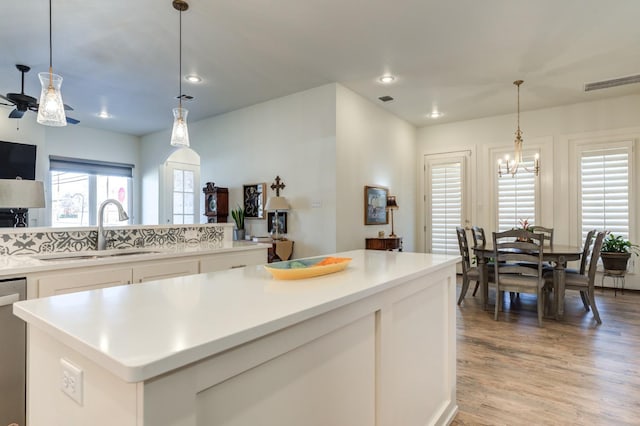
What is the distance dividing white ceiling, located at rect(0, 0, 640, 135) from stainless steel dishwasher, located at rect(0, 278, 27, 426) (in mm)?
2494

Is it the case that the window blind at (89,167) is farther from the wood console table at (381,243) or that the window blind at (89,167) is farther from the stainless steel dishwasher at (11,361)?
the stainless steel dishwasher at (11,361)

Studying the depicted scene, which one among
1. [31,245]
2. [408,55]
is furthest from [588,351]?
[31,245]

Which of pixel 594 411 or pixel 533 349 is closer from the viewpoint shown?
pixel 594 411

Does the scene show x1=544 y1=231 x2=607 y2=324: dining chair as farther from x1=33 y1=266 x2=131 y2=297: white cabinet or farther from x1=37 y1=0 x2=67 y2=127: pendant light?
x1=37 y1=0 x2=67 y2=127: pendant light

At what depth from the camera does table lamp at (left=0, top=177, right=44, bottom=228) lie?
2.27 metres

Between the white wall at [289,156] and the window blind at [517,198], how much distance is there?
131 inches

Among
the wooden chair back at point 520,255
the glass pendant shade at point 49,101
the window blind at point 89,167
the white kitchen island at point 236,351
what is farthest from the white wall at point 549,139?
the window blind at point 89,167

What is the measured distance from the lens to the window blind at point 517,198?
5832 mm

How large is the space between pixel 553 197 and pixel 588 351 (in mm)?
3449

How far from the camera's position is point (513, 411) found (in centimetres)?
207

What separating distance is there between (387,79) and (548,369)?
11.8 feet

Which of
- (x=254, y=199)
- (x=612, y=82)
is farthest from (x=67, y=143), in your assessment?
(x=612, y=82)

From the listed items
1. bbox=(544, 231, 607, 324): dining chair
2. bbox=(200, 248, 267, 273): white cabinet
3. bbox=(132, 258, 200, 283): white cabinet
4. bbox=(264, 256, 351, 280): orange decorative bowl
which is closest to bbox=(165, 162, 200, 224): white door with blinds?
bbox=(200, 248, 267, 273): white cabinet

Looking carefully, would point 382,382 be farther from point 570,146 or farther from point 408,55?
point 570,146
